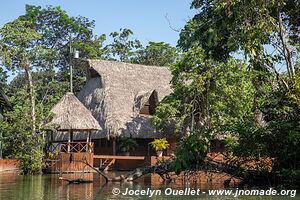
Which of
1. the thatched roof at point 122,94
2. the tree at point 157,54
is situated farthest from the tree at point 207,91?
the tree at point 157,54

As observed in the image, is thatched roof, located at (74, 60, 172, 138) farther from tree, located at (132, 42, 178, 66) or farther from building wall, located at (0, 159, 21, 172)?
tree, located at (132, 42, 178, 66)

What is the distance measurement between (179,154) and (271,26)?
4265 mm

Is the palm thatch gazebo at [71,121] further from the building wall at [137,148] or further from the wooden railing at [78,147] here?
the building wall at [137,148]

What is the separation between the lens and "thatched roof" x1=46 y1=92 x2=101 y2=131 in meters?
21.3

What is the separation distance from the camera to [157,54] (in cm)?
3831

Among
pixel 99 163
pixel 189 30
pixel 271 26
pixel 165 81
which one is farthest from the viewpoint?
pixel 189 30

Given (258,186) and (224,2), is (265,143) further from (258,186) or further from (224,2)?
(224,2)

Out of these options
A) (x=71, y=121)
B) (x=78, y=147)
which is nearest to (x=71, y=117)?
(x=71, y=121)

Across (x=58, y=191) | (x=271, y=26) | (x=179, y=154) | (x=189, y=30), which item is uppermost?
(x=189, y=30)

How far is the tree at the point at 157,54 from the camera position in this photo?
3778cm

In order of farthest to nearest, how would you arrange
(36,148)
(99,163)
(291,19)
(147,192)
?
(99,163)
(36,148)
(291,19)
(147,192)

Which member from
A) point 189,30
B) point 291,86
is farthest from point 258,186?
point 189,30

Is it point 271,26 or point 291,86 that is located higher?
point 271,26

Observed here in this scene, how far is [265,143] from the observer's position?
40.6ft
